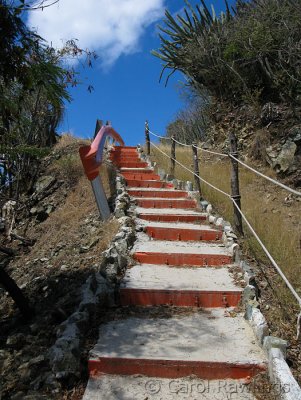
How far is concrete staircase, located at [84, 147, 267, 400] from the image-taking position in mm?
3555

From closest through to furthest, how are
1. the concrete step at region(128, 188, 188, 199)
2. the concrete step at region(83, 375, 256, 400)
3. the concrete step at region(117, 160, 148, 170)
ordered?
the concrete step at region(83, 375, 256, 400) → the concrete step at region(128, 188, 188, 199) → the concrete step at region(117, 160, 148, 170)

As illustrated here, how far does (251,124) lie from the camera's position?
43.5 feet

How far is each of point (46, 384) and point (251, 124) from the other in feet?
36.9

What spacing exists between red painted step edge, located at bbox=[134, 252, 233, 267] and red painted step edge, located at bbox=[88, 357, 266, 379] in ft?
7.25

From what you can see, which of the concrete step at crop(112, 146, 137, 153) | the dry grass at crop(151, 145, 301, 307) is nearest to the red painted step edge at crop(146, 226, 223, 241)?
the dry grass at crop(151, 145, 301, 307)

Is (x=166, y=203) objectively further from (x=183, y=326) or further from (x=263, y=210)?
(x=183, y=326)

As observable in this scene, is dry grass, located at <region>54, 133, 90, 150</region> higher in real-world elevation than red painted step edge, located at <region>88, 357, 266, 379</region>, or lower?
higher

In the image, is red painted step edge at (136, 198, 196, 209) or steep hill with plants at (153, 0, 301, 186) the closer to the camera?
red painted step edge at (136, 198, 196, 209)

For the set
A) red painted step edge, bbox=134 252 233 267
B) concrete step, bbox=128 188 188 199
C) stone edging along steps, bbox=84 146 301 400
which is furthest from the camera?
concrete step, bbox=128 188 188 199

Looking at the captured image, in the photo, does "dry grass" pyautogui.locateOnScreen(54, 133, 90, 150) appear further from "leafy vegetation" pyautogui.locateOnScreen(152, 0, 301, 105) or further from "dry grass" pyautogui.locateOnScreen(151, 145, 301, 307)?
"leafy vegetation" pyautogui.locateOnScreen(152, 0, 301, 105)

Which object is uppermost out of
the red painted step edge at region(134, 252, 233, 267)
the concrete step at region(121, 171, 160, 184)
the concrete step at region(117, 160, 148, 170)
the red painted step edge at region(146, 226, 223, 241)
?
the concrete step at region(117, 160, 148, 170)

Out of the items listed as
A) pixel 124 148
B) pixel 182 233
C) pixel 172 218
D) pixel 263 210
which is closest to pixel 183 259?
pixel 182 233

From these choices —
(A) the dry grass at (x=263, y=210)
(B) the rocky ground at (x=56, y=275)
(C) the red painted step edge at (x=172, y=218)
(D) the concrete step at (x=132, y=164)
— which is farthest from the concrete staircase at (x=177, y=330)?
(D) the concrete step at (x=132, y=164)

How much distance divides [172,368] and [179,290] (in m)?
1.24
